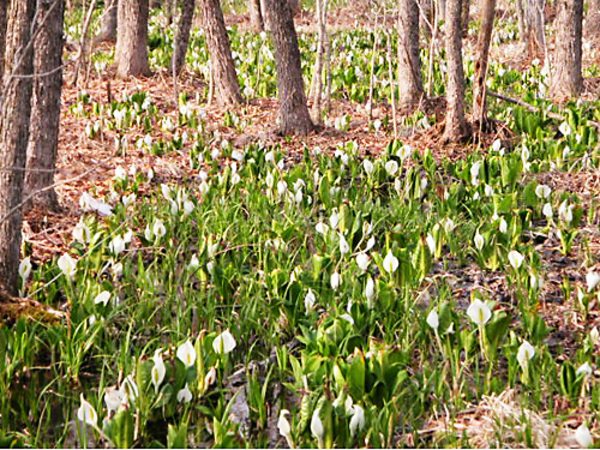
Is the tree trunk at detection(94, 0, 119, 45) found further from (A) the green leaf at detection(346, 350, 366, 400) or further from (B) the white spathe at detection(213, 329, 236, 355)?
(A) the green leaf at detection(346, 350, 366, 400)

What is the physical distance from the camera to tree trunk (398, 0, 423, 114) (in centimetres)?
843

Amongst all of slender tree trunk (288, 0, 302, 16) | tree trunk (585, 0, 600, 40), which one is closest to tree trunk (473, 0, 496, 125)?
tree trunk (585, 0, 600, 40)

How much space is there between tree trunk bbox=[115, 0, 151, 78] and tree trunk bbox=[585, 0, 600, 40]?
728 centimetres

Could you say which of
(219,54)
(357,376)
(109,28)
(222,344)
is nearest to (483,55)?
(219,54)

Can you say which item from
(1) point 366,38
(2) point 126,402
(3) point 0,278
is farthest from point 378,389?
(1) point 366,38

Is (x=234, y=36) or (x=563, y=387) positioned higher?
(x=234, y=36)

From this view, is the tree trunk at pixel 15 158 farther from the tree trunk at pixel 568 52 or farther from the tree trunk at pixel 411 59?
the tree trunk at pixel 568 52

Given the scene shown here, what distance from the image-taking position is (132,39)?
10250mm

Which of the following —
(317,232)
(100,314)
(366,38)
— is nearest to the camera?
(100,314)

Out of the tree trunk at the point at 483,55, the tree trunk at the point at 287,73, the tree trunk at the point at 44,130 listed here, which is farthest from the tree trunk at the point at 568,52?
the tree trunk at the point at 44,130

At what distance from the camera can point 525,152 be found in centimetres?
602

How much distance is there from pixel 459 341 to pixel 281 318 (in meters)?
0.84

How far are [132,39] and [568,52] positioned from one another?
5058 mm

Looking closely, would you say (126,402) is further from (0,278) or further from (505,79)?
(505,79)
